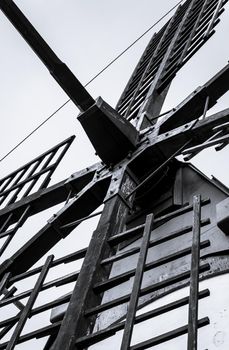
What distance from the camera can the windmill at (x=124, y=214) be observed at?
2.60m

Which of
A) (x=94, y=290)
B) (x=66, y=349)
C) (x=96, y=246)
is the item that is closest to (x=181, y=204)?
(x=96, y=246)

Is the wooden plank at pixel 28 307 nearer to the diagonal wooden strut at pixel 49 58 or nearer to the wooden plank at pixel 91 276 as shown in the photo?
the wooden plank at pixel 91 276

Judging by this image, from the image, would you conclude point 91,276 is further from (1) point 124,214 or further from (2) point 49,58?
(2) point 49,58

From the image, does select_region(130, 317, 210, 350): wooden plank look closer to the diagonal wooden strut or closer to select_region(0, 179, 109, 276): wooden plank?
Answer: select_region(0, 179, 109, 276): wooden plank

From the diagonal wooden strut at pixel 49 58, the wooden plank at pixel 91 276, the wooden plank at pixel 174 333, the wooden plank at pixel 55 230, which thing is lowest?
the wooden plank at pixel 174 333

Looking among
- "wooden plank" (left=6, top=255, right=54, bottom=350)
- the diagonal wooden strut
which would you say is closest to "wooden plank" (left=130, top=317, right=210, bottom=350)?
"wooden plank" (left=6, top=255, right=54, bottom=350)

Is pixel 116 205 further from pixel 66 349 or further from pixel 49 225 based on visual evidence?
pixel 66 349

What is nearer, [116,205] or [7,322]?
[7,322]

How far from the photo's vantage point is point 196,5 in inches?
323

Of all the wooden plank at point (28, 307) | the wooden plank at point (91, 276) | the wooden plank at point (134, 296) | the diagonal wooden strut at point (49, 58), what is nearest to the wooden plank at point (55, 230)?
the wooden plank at point (91, 276)

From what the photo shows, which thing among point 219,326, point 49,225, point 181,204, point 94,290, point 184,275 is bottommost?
point 219,326

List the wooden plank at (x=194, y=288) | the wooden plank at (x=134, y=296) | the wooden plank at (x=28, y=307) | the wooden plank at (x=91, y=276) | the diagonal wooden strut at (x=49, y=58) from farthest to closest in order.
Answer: the diagonal wooden strut at (x=49, y=58)
the wooden plank at (x=28, y=307)
the wooden plank at (x=91, y=276)
the wooden plank at (x=134, y=296)
the wooden plank at (x=194, y=288)

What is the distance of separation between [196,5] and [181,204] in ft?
15.6

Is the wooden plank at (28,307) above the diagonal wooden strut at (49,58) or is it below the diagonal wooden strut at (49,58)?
below
